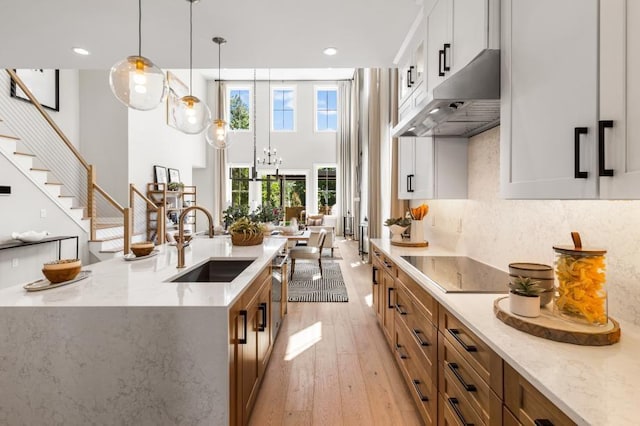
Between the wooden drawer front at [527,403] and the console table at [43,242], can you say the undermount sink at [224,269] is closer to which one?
the wooden drawer front at [527,403]

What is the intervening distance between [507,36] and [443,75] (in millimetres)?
615

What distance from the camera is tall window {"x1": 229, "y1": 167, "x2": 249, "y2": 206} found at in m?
12.0

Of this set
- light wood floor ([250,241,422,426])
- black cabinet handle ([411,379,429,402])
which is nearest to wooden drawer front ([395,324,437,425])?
black cabinet handle ([411,379,429,402])

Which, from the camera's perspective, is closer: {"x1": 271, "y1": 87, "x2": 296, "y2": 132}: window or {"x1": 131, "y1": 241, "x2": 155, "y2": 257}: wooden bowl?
{"x1": 131, "y1": 241, "x2": 155, "y2": 257}: wooden bowl

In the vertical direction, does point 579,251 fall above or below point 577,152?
below

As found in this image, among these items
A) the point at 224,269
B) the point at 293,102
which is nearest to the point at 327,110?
the point at 293,102

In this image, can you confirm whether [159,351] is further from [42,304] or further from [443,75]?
[443,75]

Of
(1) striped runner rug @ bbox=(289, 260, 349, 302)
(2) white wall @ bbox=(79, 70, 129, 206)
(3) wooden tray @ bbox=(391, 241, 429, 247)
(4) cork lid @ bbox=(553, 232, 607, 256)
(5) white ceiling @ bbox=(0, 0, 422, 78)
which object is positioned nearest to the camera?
(4) cork lid @ bbox=(553, 232, 607, 256)

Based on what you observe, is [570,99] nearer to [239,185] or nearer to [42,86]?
[42,86]

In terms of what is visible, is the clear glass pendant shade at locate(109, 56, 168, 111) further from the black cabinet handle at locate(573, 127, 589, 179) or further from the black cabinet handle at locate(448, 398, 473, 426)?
the black cabinet handle at locate(448, 398, 473, 426)

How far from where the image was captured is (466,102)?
5.81ft

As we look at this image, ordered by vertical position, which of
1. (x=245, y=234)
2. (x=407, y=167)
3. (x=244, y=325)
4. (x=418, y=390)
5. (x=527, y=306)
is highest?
(x=407, y=167)

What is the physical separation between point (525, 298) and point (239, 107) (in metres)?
12.0

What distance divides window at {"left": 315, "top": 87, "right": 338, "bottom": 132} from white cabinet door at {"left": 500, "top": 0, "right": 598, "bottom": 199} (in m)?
10.9
